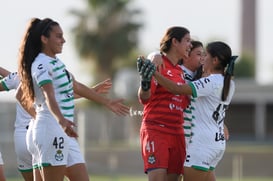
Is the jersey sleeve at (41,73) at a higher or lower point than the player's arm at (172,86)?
higher

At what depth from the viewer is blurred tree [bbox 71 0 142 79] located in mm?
65250

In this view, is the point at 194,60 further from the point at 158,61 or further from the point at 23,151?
the point at 23,151

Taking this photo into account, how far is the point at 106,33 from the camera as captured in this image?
65562 mm

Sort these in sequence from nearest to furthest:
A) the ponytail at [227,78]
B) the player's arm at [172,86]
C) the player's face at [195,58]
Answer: the player's arm at [172,86] < the ponytail at [227,78] < the player's face at [195,58]

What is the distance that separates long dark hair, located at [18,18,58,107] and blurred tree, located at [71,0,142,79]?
2130 inches

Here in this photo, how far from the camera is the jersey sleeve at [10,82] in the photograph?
1213 centimetres

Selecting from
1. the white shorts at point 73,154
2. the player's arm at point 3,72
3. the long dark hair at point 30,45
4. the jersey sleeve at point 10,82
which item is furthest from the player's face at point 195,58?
the long dark hair at point 30,45

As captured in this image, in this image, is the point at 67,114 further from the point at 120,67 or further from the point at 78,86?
the point at 120,67

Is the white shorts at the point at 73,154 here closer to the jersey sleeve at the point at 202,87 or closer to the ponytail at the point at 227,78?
the jersey sleeve at the point at 202,87

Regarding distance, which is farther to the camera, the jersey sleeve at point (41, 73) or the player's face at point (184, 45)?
the player's face at point (184, 45)

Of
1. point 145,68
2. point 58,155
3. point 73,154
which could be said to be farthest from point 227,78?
point 58,155

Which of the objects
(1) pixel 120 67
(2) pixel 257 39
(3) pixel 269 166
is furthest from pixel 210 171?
(2) pixel 257 39

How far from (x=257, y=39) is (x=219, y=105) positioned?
8331 centimetres

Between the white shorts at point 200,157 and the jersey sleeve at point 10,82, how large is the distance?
2098 mm
